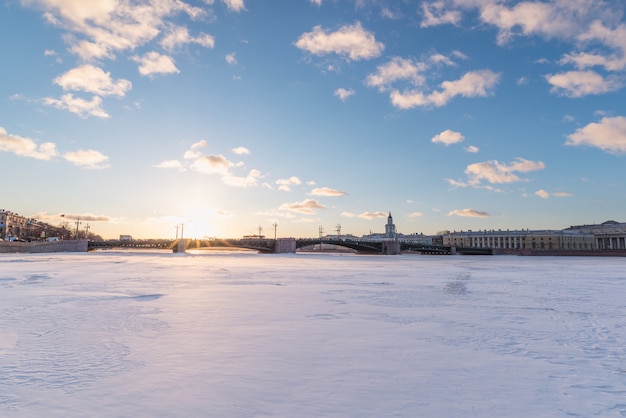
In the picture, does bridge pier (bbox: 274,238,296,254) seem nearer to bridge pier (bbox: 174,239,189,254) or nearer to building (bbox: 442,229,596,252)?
bridge pier (bbox: 174,239,189,254)

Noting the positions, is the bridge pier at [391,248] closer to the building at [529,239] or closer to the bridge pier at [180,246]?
the building at [529,239]

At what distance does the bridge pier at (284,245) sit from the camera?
3083 inches

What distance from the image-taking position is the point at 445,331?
7602 mm

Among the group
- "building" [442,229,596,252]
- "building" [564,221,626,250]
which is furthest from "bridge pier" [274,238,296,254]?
"building" [564,221,626,250]

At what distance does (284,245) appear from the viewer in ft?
258

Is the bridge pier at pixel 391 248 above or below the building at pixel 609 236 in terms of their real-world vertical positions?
below

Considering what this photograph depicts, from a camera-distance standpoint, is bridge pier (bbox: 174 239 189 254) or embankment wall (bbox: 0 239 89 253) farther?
bridge pier (bbox: 174 239 189 254)

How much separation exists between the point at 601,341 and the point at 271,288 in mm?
10398

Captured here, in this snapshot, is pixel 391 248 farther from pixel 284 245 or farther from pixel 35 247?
pixel 35 247

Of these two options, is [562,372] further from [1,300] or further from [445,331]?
[1,300]

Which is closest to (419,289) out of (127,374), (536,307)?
(536,307)

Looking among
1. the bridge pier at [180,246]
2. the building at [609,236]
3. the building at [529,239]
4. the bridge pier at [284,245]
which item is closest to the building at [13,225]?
the bridge pier at [180,246]

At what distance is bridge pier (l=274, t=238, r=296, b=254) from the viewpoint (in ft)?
257

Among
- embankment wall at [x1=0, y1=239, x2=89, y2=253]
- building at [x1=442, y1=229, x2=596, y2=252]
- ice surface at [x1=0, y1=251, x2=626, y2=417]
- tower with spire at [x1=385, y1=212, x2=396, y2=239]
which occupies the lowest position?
ice surface at [x1=0, y1=251, x2=626, y2=417]
